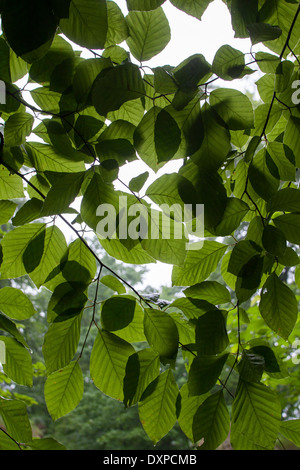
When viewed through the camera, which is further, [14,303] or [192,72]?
[14,303]

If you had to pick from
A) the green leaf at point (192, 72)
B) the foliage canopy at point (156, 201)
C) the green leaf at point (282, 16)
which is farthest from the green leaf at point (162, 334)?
the green leaf at point (282, 16)

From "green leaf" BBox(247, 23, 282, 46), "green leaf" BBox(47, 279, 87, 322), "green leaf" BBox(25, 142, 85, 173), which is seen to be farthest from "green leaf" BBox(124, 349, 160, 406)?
"green leaf" BBox(247, 23, 282, 46)

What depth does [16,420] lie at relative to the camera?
0.55m

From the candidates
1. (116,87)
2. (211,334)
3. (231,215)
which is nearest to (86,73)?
(116,87)

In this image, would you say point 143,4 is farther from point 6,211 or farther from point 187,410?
point 187,410

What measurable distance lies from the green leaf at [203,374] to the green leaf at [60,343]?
0.56 feet

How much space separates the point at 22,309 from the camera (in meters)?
0.64

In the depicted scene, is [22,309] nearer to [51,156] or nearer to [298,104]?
[51,156]

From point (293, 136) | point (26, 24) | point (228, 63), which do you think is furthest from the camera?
point (293, 136)

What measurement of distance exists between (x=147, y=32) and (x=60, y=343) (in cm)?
45

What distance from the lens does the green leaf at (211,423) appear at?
513 millimetres

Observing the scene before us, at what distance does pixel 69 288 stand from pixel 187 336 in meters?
0.21

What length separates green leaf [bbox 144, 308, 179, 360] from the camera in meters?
0.52

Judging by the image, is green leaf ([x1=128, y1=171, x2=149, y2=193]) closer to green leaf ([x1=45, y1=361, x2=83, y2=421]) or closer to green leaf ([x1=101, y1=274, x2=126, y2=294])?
green leaf ([x1=101, y1=274, x2=126, y2=294])
